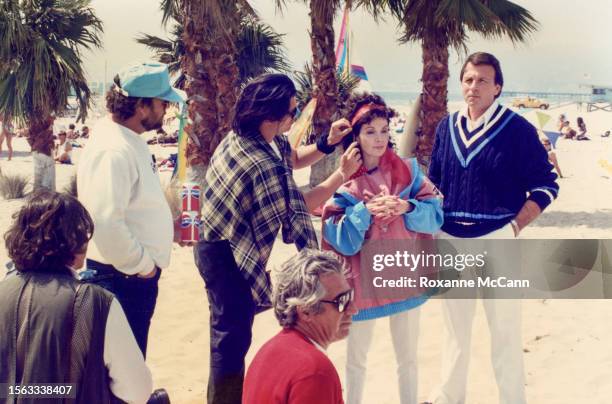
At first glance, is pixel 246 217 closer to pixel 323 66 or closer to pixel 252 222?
pixel 252 222

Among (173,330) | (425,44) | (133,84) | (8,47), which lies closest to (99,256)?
(133,84)

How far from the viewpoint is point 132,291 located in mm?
3240

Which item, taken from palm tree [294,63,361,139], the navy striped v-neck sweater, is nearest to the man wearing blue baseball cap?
the navy striped v-neck sweater

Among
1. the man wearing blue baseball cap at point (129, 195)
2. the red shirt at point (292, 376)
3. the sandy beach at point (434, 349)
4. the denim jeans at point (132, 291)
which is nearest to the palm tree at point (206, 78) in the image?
the sandy beach at point (434, 349)

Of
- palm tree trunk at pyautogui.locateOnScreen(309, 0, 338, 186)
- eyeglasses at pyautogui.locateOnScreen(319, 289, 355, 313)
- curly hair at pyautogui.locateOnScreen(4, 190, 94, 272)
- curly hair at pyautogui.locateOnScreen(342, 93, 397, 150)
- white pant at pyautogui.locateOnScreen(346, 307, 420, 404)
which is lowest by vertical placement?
white pant at pyautogui.locateOnScreen(346, 307, 420, 404)

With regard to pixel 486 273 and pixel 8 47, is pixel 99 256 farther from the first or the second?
pixel 8 47

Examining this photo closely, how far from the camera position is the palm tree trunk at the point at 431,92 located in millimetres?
10867

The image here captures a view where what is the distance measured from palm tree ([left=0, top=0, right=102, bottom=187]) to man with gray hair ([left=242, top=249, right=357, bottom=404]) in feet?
36.8

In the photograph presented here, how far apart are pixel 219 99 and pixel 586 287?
5.50 m

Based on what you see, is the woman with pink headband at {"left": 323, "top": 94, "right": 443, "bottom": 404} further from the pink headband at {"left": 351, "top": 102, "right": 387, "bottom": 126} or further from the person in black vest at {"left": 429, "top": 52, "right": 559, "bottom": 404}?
the person in black vest at {"left": 429, "top": 52, "right": 559, "bottom": 404}

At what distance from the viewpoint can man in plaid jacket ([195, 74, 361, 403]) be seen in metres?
3.27

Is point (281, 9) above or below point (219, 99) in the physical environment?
above

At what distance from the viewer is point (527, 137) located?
357 cm

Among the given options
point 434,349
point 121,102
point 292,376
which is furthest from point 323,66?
point 292,376
